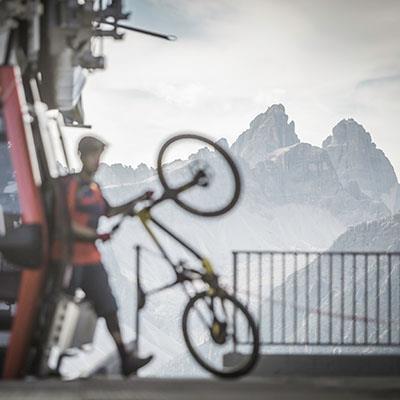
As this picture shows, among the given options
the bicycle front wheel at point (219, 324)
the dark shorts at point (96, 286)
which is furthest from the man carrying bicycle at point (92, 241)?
the bicycle front wheel at point (219, 324)

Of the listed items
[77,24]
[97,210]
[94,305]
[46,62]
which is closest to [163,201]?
[97,210]

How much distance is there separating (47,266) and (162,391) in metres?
1.21

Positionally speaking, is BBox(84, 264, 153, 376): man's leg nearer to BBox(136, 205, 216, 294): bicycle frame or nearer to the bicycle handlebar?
the bicycle handlebar

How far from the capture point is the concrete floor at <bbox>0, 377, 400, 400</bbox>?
16.0 feet

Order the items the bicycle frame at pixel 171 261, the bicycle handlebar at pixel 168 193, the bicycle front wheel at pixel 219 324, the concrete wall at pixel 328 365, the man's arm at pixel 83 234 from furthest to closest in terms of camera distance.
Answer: the concrete wall at pixel 328 365 → the bicycle frame at pixel 171 261 → the bicycle handlebar at pixel 168 193 → the bicycle front wheel at pixel 219 324 → the man's arm at pixel 83 234

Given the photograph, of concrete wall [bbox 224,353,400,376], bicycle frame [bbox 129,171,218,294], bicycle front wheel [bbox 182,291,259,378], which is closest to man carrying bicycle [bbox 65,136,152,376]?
bicycle frame [bbox 129,171,218,294]

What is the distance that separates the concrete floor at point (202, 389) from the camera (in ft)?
16.0

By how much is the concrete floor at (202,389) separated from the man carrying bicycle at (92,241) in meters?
0.61

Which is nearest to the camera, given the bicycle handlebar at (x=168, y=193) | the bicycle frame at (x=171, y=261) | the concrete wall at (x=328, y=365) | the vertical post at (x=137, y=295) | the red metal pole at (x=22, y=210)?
the red metal pole at (x=22, y=210)

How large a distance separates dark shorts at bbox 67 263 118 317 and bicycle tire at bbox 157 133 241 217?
31.1 inches

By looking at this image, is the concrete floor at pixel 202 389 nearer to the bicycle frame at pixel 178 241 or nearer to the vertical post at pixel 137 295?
the bicycle frame at pixel 178 241

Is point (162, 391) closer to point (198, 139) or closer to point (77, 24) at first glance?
point (198, 139)

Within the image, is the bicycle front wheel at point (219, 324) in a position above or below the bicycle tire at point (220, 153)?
below

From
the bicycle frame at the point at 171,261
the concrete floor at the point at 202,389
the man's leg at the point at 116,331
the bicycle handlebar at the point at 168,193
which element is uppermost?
the bicycle handlebar at the point at 168,193
